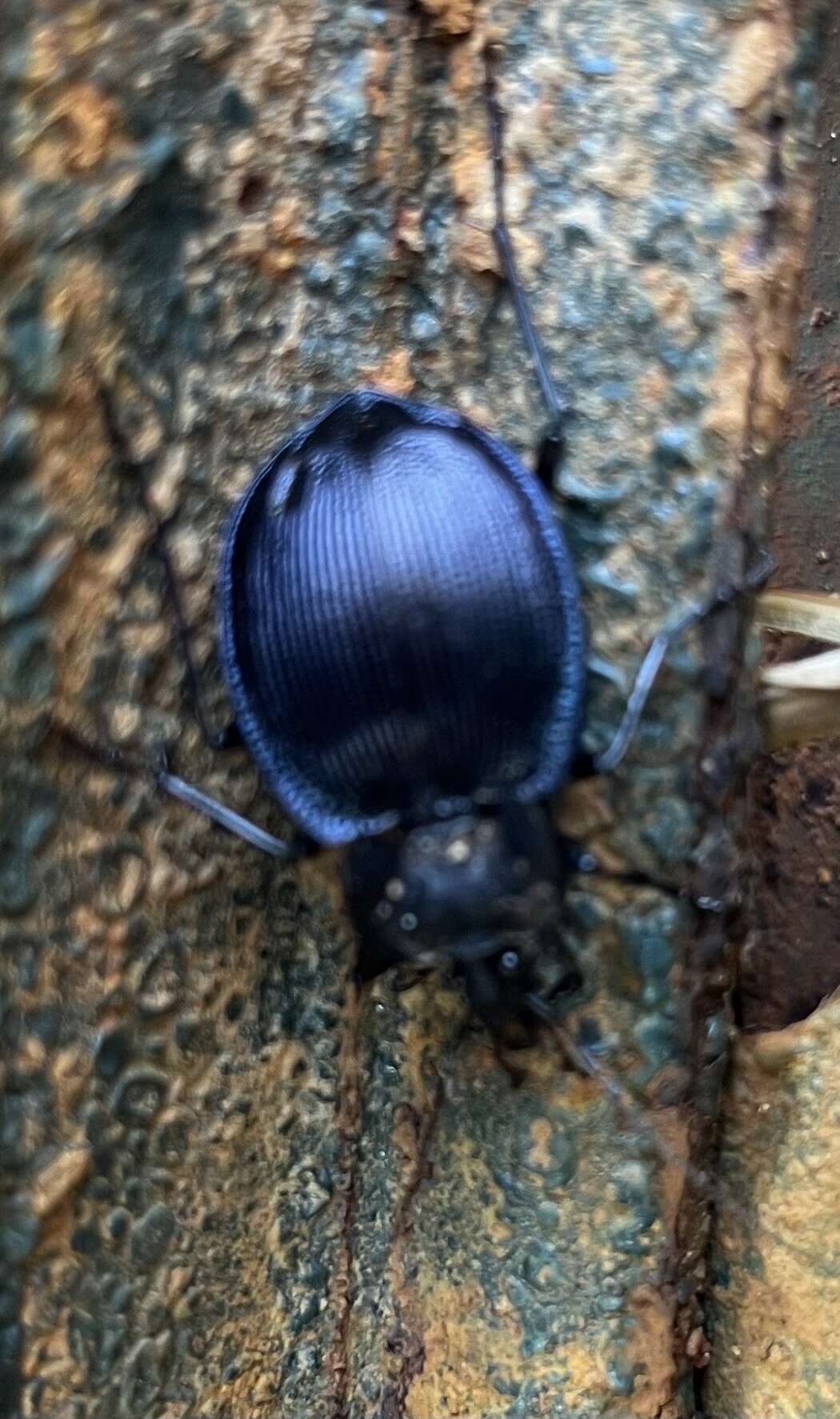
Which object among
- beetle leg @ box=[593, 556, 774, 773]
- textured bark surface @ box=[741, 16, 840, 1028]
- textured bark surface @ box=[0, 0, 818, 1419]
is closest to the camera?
textured bark surface @ box=[0, 0, 818, 1419]

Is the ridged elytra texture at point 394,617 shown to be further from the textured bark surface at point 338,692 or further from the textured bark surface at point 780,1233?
the textured bark surface at point 780,1233

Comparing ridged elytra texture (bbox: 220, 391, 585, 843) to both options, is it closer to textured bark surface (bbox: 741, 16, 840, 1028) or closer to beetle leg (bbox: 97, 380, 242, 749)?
Answer: beetle leg (bbox: 97, 380, 242, 749)

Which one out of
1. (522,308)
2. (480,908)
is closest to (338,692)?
(480,908)

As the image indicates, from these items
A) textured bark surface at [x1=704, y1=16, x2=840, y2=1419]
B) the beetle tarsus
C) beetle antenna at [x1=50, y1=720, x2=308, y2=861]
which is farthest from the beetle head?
the beetle tarsus

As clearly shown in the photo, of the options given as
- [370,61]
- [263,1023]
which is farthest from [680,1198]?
[370,61]

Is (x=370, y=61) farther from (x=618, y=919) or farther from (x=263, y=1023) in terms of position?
(x=263, y=1023)

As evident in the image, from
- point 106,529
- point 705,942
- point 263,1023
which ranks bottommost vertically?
point 705,942
